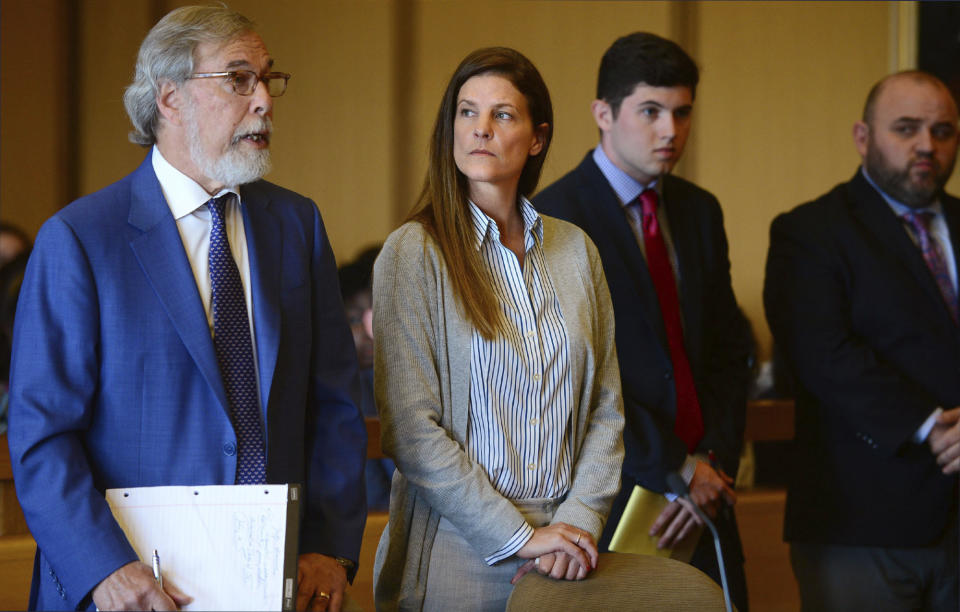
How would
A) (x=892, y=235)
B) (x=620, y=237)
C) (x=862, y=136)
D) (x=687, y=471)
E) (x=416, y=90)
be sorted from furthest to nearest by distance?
Answer: (x=416, y=90) → (x=862, y=136) → (x=892, y=235) → (x=620, y=237) → (x=687, y=471)

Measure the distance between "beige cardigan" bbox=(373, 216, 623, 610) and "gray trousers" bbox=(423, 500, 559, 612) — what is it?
0.08ft

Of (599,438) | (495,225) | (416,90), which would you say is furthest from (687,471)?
(416,90)

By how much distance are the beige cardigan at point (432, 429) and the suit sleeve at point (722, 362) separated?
0.63 metres

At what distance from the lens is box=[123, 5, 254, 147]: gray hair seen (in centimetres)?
185

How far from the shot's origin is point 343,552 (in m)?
1.86

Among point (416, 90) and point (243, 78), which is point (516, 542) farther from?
point (416, 90)

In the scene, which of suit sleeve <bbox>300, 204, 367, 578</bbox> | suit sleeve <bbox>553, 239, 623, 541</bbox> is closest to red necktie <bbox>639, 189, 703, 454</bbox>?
suit sleeve <bbox>553, 239, 623, 541</bbox>

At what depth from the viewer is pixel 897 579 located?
2838 millimetres

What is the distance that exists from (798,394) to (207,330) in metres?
1.89

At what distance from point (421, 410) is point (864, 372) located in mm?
1398

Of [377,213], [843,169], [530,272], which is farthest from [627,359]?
[843,169]

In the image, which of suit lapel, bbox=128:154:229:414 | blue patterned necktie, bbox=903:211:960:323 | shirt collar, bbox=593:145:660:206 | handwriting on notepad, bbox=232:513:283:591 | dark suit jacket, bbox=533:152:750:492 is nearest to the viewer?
handwriting on notepad, bbox=232:513:283:591

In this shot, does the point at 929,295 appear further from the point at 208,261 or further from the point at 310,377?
the point at 208,261

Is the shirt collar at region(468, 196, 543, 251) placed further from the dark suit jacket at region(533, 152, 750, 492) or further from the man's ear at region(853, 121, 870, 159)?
the man's ear at region(853, 121, 870, 159)
